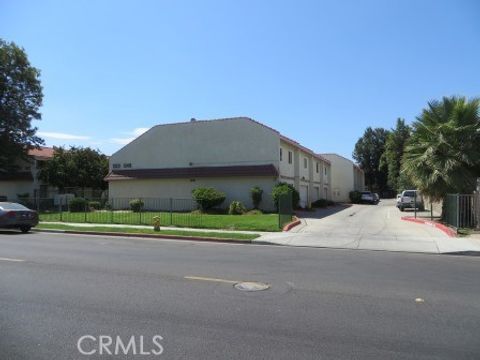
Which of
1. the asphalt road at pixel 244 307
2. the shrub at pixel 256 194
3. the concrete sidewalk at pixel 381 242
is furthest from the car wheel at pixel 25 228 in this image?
the shrub at pixel 256 194

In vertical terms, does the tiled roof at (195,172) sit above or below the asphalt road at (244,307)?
above

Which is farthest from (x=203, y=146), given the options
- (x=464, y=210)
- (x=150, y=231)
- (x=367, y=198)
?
(x=367, y=198)

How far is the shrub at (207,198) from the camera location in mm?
30484

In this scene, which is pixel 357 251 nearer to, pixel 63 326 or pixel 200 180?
pixel 63 326

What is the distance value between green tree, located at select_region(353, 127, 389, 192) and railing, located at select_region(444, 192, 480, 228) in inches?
2974

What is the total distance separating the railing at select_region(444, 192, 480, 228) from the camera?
1878 cm

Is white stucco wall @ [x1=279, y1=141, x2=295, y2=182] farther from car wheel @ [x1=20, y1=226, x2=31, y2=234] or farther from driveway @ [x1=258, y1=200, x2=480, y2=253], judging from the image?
car wheel @ [x1=20, y1=226, x2=31, y2=234]

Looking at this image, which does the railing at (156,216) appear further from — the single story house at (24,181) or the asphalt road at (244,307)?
the asphalt road at (244,307)

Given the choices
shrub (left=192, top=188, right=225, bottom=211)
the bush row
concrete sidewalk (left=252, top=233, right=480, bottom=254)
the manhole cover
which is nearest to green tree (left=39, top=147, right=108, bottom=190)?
the bush row

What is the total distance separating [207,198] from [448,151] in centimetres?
1497

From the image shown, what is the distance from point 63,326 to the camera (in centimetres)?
592

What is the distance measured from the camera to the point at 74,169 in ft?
142

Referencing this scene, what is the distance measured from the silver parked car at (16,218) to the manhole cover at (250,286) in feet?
51.9

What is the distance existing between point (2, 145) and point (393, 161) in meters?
58.1
